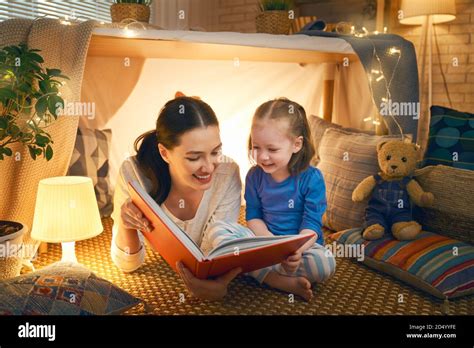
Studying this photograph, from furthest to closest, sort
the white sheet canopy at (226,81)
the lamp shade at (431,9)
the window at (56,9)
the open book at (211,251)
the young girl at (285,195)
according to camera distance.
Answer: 1. the lamp shade at (431,9)
2. the window at (56,9)
3. the white sheet canopy at (226,81)
4. the young girl at (285,195)
5. the open book at (211,251)

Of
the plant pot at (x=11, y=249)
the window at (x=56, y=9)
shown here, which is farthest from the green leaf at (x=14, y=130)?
the window at (x=56, y=9)

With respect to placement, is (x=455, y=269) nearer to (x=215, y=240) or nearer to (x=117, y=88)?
(x=215, y=240)

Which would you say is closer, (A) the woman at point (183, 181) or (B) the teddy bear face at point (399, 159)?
(A) the woman at point (183, 181)

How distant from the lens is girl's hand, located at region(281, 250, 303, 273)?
97cm

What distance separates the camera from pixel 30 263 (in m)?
1.21

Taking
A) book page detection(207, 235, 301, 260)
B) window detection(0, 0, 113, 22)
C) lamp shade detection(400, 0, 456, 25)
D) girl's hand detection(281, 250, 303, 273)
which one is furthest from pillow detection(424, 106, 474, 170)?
window detection(0, 0, 113, 22)

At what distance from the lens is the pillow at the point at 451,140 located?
1341 mm

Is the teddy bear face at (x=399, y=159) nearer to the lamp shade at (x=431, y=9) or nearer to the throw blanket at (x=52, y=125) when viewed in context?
the throw blanket at (x=52, y=125)

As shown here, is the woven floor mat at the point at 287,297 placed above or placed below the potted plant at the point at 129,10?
below

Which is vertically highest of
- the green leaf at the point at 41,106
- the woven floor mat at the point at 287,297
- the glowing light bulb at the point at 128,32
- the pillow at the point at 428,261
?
the glowing light bulb at the point at 128,32

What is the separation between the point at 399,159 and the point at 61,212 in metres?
0.86

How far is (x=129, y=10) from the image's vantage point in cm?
167

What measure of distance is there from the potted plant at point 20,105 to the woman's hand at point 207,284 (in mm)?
408

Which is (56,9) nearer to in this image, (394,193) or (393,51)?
(393,51)
